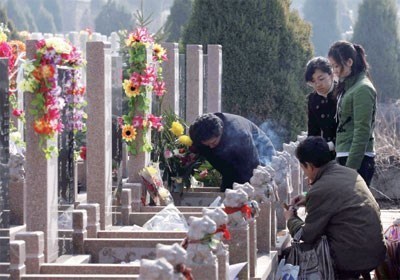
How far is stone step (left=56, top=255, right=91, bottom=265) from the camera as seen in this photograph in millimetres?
6633

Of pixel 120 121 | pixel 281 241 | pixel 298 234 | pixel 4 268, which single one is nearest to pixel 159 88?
pixel 120 121

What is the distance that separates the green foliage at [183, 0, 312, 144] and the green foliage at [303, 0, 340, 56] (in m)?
53.9

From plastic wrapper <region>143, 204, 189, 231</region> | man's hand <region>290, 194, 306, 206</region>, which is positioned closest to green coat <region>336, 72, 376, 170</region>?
man's hand <region>290, 194, 306, 206</region>

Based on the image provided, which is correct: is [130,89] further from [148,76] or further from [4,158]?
[4,158]

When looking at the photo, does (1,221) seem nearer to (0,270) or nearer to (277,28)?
(0,270)

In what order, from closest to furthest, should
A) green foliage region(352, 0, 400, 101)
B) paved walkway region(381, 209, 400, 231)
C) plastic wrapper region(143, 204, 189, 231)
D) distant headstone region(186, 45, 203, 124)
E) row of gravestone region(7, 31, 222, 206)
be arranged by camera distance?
1. plastic wrapper region(143, 204, 189, 231)
2. row of gravestone region(7, 31, 222, 206)
3. paved walkway region(381, 209, 400, 231)
4. distant headstone region(186, 45, 203, 124)
5. green foliage region(352, 0, 400, 101)

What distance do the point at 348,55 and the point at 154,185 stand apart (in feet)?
7.79

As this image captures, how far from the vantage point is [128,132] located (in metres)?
8.89

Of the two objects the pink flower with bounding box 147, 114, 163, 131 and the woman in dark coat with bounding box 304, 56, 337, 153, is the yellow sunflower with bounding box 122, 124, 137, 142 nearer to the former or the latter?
the pink flower with bounding box 147, 114, 163, 131

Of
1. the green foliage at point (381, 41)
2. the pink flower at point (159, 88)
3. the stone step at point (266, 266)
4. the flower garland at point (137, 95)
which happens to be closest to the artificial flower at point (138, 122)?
the flower garland at point (137, 95)

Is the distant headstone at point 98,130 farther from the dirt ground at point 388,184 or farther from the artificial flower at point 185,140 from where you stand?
the dirt ground at point 388,184

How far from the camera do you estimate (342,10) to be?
97.1 meters

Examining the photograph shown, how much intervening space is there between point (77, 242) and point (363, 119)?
211cm

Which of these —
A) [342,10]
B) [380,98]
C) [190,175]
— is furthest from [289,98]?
[342,10]
